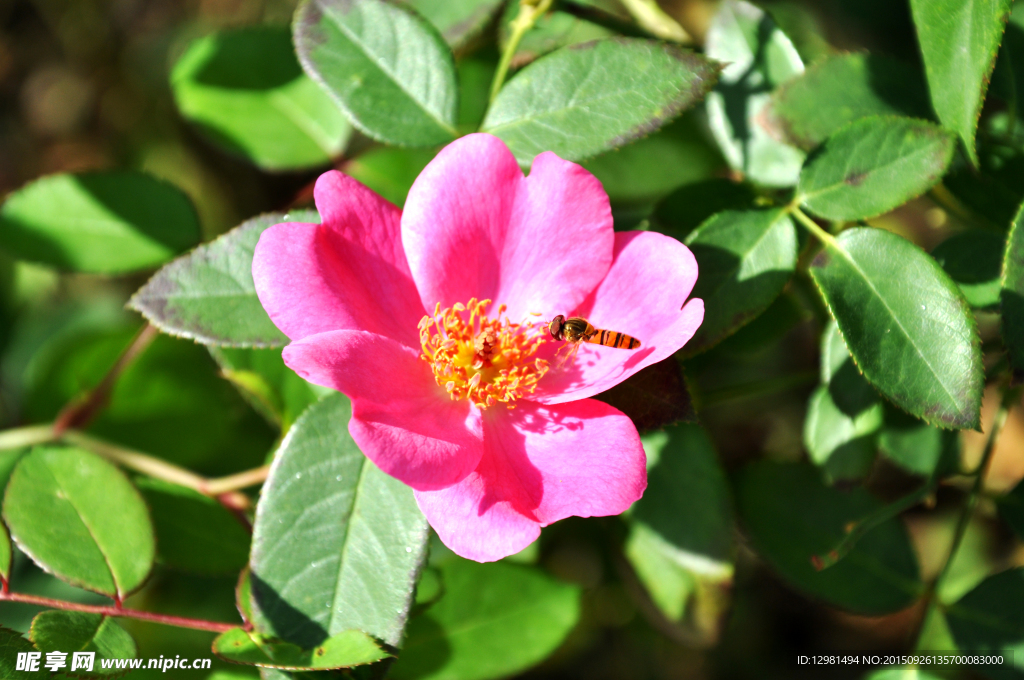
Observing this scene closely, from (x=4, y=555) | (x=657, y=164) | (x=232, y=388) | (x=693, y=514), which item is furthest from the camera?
(x=232, y=388)

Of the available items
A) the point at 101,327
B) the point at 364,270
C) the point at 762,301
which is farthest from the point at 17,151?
the point at 762,301

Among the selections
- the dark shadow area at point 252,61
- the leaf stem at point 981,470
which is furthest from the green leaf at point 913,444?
the dark shadow area at point 252,61

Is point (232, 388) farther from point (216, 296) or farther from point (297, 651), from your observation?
point (297, 651)

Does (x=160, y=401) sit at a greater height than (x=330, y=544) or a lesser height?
lesser

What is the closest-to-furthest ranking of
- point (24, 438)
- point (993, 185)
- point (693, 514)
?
1. point (993, 185)
2. point (693, 514)
3. point (24, 438)

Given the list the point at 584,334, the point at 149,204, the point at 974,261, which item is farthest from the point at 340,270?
the point at 974,261

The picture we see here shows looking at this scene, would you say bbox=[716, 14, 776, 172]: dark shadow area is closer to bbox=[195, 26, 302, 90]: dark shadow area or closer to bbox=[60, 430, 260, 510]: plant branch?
bbox=[195, 26, 302, 90]: dark shadow area

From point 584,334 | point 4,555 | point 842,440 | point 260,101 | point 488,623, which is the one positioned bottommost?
point 488,623
